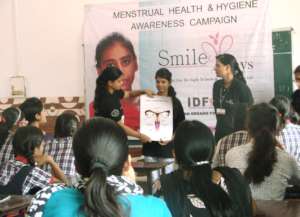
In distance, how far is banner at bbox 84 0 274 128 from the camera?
5.18m

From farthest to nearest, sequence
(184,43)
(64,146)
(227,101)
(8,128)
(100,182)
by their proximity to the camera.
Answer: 1. (184,43)
2. (227,101)
3. (8,128)
4. (64,146)
5. (100,182)

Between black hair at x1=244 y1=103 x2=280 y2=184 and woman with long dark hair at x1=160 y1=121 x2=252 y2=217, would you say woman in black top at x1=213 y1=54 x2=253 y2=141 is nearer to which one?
black hair at x1=244 y1=103 x2=280 y2=184

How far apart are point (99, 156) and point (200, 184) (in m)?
0.61

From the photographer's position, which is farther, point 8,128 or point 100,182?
point 8,128

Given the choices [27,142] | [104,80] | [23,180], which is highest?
[104,80]

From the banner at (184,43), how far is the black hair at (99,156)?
3.91 metres

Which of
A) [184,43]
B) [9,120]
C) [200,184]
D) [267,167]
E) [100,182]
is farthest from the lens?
[184,43]

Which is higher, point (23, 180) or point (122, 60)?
point (122, 60)

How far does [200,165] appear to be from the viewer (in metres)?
1.96

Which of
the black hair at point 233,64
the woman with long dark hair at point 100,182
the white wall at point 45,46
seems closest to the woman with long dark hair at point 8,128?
the white wall at point 45,46

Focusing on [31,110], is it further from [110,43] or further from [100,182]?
[100,182]

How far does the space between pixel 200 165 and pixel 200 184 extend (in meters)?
0.09

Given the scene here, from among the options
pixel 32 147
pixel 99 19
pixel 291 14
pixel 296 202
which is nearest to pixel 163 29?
pixel 99 19

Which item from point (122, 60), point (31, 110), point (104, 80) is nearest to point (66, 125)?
point (31, 110)
